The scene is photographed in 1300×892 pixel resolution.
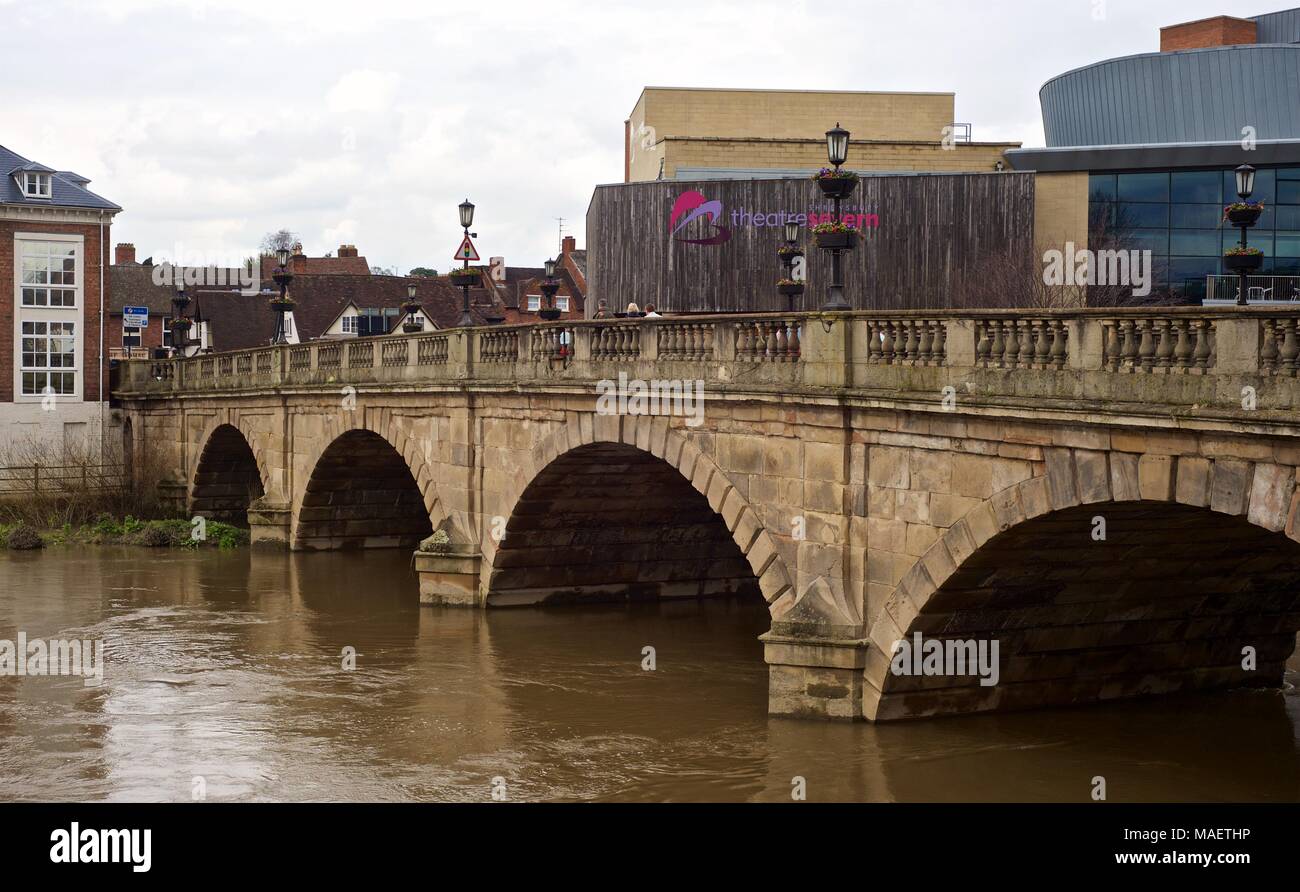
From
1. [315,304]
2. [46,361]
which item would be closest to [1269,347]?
[46,361]

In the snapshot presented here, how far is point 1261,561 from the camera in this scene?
16703 mm

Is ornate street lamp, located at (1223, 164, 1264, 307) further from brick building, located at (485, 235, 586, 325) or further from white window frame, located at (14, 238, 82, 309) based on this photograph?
brick building, located at (485, 235, 586, 325)

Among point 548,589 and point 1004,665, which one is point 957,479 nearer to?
point 1004,665

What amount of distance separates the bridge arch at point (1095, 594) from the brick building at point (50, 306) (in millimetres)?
34163

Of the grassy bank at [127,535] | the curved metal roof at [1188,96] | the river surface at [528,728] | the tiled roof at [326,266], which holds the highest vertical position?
the curved metal roof at [1188,96]

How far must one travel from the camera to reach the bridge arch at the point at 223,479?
138ft

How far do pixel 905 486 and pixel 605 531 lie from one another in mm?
11689

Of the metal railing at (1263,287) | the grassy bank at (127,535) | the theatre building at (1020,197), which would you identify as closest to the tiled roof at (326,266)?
the theatre building at (1020,197)

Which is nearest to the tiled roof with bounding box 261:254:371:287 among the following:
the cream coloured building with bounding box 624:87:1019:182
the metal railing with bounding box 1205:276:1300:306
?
the cream coloured building with bounding box 624:87:1019:182

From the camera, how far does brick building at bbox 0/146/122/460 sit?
45438mm

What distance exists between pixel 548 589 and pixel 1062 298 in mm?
20648

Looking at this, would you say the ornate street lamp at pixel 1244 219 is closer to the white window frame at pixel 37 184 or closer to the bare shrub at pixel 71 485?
the bare shrub at pixel 71 485
